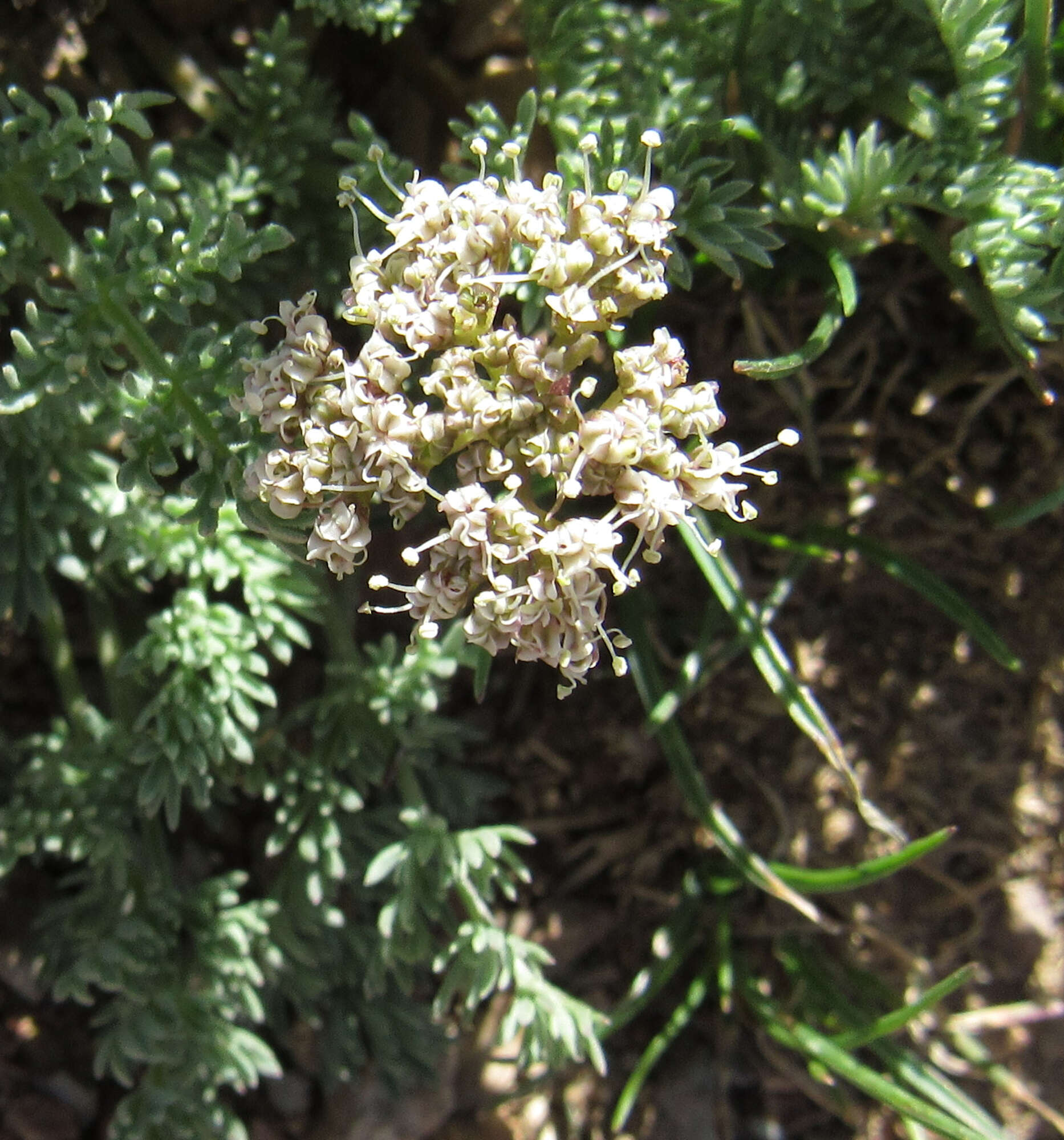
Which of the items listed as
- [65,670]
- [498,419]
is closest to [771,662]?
[498,419]

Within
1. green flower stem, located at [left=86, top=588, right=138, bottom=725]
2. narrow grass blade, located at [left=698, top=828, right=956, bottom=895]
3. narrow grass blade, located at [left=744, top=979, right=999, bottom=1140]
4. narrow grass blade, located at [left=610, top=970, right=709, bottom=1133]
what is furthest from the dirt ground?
green flower stem, located at [left=86, top=588, right=138, bottom=725]

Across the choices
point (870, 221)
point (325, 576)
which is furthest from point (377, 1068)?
point (870, 221)

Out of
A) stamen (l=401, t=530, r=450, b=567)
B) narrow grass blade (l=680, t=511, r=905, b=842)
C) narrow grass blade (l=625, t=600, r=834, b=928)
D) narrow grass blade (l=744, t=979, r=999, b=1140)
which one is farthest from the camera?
narrow grass blade (l=625, t=600, r=834, b=928)

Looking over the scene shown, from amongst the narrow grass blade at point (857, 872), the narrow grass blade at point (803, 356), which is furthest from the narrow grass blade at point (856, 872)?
the narrow grass blade at point (803, 356)

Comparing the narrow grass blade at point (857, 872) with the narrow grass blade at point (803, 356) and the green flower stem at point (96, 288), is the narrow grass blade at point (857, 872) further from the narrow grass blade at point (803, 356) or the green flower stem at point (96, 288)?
the green flower stem at point (96, 288)

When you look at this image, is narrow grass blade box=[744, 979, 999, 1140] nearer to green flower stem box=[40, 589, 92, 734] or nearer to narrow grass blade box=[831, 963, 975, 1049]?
narrow grass blade box=[831, 963, 975, 1049]
